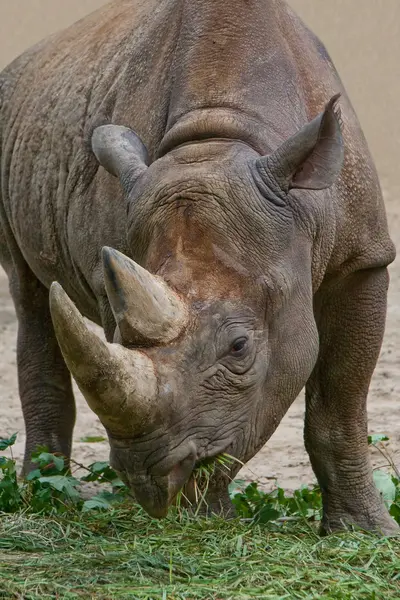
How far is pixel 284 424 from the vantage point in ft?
29.5

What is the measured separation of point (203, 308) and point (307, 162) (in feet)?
2.54

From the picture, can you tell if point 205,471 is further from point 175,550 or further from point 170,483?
point 175,550

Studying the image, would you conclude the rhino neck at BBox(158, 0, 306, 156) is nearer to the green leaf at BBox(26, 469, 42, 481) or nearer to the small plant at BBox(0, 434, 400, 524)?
the small plant at BBox(0, 434, 400, 524)

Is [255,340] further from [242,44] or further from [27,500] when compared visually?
[27,500]

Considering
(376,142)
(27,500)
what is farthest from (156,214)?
(376,142)

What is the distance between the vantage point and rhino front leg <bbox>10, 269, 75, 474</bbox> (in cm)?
786

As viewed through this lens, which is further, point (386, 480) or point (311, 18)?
point (311, 18)

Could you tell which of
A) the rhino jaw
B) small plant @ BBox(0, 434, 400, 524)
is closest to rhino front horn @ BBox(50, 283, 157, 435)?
the rhino jaw

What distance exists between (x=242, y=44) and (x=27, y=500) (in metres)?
2.34

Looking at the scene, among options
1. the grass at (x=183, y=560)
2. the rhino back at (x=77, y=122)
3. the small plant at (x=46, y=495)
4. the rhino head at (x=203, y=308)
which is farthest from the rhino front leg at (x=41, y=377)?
the rhino head at (x=203, y=308)

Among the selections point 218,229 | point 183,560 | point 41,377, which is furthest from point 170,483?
point 41,377

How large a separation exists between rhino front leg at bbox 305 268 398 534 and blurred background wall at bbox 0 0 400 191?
43.0 ft

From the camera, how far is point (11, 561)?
5.27 metres

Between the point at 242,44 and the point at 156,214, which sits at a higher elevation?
the point at 242,44
